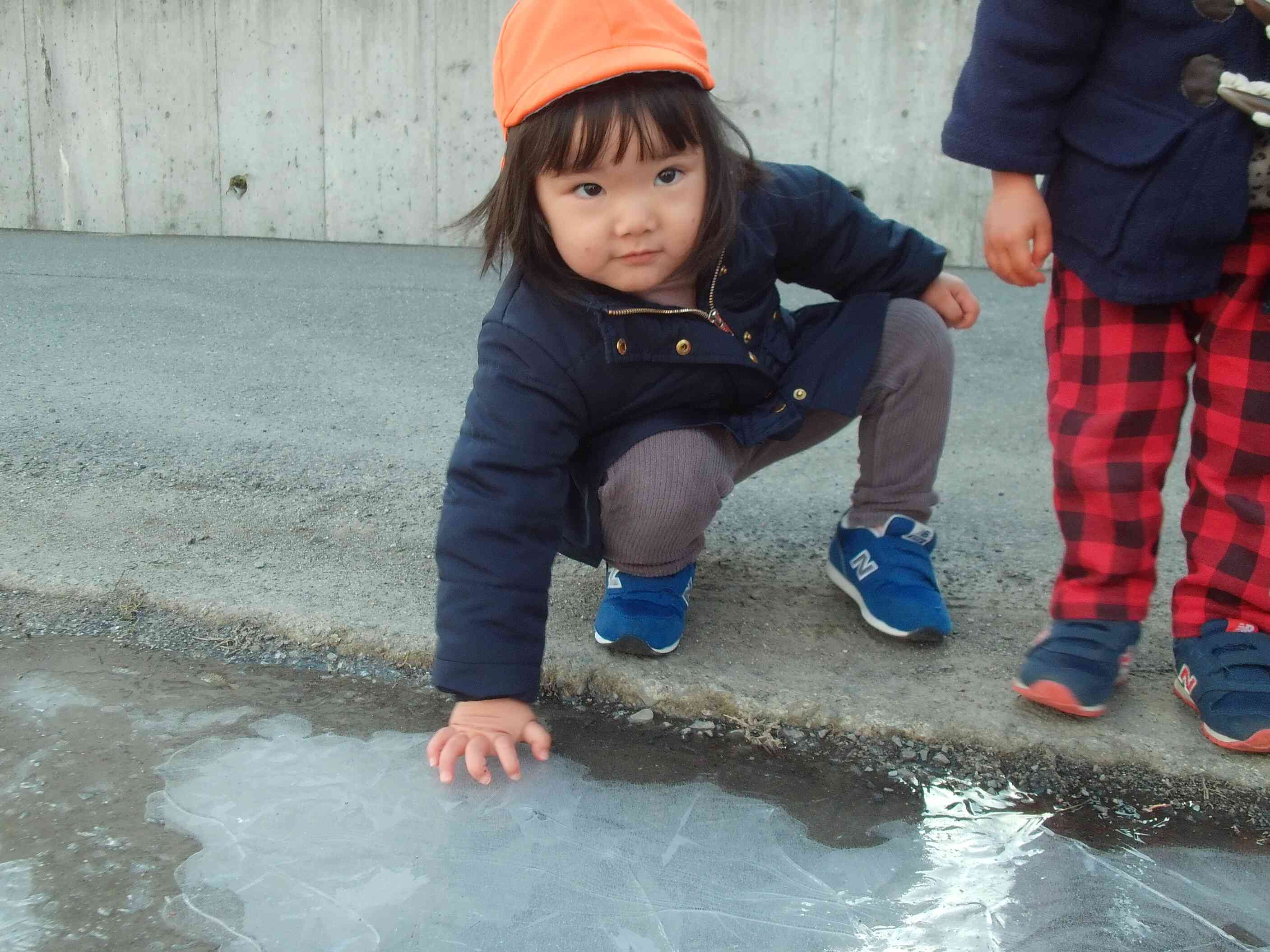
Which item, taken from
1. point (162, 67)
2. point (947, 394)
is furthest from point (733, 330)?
point (162, 67)

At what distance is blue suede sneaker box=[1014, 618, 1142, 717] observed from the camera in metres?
1.33

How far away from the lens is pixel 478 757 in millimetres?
1232

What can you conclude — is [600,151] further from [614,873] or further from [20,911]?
[20,911]

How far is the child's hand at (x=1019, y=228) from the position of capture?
139 cm

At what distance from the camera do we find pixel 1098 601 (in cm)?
137

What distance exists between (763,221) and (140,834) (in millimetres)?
1015

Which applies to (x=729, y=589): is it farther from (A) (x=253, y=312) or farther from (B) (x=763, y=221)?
(A) (x=253, y=312)

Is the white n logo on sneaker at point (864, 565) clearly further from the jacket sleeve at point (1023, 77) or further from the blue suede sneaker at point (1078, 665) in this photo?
the jacket sleeve at point (1023, 77)

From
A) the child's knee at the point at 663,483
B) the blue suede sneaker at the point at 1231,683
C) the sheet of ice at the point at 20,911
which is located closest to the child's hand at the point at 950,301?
the child's knee at the point at 663,483

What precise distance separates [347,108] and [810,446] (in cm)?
608

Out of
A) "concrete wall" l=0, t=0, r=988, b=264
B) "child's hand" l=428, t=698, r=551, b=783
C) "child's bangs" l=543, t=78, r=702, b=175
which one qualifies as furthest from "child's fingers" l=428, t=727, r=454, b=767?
"concrete wall" l=0, t=0, r=988, b=264

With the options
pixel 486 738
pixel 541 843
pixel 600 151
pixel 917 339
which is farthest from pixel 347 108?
pixel 541 843

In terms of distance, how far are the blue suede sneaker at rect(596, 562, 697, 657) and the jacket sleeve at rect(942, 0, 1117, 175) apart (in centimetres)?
62

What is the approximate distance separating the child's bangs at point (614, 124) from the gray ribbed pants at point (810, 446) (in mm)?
354
